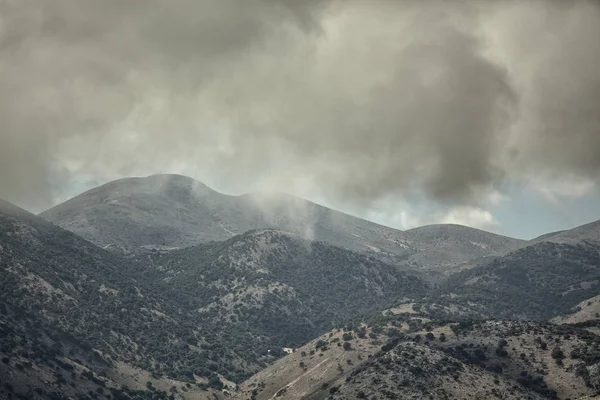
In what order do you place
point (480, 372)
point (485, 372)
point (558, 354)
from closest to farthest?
point (480, 372) → point (485, 372) → point (558, 354)

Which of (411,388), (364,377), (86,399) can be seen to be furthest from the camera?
(86,399)

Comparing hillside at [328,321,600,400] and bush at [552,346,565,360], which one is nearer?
hillside at [328,321,600,400]

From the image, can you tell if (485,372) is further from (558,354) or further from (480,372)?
(558,354)

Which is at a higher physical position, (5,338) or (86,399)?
(5,338)

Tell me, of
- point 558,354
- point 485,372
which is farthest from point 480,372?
point 558,354

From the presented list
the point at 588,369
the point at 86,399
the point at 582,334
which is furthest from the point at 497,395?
the point at 86,399

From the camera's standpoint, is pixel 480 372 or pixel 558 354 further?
pixel 558 354

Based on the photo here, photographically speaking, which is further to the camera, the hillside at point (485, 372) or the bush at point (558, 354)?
the bush at point (558, 354)

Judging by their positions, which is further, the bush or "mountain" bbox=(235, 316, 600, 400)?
the bush

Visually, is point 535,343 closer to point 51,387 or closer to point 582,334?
point 582,334

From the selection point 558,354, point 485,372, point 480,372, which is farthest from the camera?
point 558,354

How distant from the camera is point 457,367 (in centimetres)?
17975

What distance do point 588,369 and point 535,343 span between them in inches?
988

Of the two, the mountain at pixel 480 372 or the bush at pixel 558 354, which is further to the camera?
the bush at pixel 558 354
